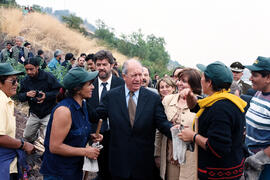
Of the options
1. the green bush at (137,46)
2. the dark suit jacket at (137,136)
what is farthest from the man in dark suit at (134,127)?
the green bush at (137,46)

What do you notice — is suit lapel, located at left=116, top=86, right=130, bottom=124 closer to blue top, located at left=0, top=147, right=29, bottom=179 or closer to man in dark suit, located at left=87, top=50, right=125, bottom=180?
man in dark suit, located at left=87, top=50, right=125, bottom=180

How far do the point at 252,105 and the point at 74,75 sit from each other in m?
2.41

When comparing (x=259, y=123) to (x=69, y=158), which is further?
(x=259, y=123)

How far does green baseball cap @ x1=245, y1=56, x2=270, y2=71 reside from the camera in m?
2.85

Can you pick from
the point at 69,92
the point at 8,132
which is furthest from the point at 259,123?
the point at 8,132

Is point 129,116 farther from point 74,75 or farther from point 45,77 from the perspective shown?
point 45,77

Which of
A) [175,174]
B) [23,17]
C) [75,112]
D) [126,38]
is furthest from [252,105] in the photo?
[126,38]

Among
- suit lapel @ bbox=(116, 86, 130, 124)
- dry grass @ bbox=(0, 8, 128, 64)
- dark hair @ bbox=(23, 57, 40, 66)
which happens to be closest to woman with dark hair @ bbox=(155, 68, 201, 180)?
suit lapel @ bbox=(116, 86, 130, 124)

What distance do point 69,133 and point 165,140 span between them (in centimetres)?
149

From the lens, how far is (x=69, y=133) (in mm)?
2578

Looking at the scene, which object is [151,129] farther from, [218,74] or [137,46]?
[137,46]

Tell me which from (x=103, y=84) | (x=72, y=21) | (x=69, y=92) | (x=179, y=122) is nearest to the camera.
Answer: (x=69, y=92)

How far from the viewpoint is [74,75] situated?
2648mm

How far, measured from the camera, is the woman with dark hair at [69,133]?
97.1 inches
